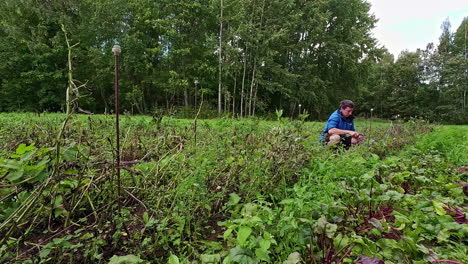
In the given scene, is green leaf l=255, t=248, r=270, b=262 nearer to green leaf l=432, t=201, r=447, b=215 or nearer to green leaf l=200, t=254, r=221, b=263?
green leaf l=200, t=254, r=221, b=263

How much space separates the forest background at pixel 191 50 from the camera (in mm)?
18797

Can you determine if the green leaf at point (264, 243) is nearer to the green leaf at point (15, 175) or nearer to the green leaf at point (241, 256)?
the green leaf at point (241, 256)

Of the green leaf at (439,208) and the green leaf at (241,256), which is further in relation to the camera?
the green leaf at (439,208)

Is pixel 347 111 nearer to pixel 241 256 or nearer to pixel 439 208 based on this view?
pixel 439 208

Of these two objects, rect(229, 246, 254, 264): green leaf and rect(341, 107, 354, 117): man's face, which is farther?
rect(341, 107, 354, 117): man's face

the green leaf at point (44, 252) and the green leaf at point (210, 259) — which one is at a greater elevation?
the green leaf at point (44, 252)

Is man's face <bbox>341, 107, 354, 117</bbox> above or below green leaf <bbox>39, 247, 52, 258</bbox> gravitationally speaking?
above

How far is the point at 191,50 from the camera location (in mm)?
20438

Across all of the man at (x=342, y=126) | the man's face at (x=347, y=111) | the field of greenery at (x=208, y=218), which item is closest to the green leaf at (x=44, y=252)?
the field of greenery at (x=208, y=218)

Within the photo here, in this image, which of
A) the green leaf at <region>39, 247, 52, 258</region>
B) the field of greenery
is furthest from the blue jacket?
the green leaf at <region>39, 247, 52, 258</region>

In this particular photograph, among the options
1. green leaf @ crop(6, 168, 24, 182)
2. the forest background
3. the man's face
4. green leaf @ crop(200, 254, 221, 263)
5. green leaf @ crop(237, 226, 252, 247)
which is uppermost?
the forest background

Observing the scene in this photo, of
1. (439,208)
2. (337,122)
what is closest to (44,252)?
A: (439,208)

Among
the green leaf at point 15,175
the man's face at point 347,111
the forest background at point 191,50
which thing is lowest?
the green leaf at point 15,175

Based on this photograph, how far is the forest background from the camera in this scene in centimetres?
1880
